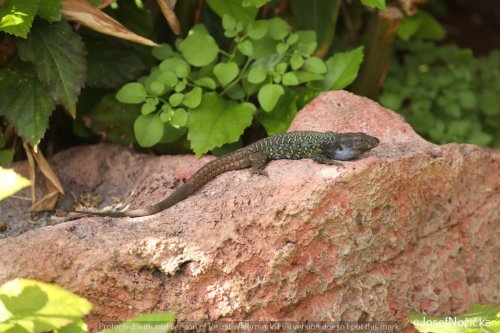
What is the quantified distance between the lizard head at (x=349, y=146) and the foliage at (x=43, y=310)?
1.81 meters

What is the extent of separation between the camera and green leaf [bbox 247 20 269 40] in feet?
16.5

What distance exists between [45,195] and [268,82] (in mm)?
1803

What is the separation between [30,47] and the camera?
4.53 meters

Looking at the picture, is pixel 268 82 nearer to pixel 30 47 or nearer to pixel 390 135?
pixel 390 135

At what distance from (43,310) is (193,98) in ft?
7.45

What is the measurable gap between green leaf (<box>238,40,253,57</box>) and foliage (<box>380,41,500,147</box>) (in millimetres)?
2285

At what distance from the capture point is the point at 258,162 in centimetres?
455

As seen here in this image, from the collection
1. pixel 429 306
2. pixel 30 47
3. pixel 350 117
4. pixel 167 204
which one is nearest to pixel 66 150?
pixel 30 47

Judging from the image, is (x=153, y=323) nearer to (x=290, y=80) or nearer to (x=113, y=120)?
(x=290, y=80)

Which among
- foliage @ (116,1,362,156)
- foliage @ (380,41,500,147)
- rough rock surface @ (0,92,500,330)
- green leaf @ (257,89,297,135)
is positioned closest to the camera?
rough rock surface @ (0,92,500,330)

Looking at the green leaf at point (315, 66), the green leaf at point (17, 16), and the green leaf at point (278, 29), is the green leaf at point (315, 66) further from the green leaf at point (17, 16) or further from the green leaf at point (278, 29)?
the green leaf at point (17, 16)

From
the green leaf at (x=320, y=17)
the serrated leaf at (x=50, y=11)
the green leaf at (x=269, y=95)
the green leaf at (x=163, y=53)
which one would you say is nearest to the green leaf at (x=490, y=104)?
the green leaf at (x=320, y=17)

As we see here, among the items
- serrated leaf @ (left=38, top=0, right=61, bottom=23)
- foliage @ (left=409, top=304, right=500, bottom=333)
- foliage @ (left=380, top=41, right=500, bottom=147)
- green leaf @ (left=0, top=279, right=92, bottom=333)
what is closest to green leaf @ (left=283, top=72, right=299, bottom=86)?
serrated leaf @ (left=38, top=0, right=61, bottom=23)

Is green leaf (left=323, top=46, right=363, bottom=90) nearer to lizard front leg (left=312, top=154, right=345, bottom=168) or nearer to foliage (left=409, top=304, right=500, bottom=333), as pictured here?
lizard front leg (left=312, top=154, right=345, bottom=168)
